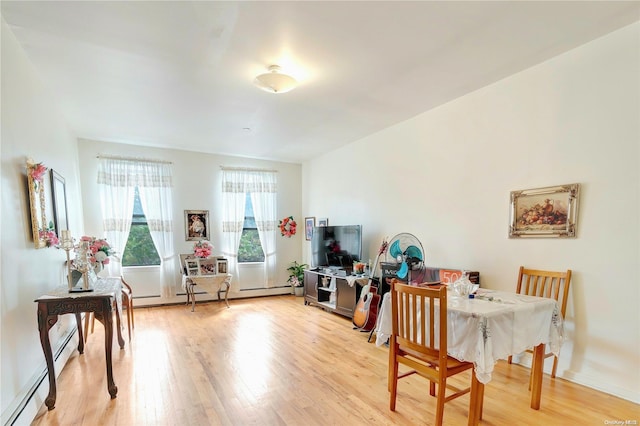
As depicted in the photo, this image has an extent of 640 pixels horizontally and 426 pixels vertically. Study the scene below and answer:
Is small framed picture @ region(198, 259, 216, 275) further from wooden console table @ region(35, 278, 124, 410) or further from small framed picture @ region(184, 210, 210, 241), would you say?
wooden console table @ region(35, 278, 124, 410)

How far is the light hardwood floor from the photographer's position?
6.84ft

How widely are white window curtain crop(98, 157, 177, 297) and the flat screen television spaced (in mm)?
2549

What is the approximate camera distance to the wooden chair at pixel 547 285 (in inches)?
97.2

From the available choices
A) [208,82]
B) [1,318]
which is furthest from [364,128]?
[1,318]

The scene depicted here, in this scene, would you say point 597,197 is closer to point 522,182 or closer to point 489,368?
point 522,182

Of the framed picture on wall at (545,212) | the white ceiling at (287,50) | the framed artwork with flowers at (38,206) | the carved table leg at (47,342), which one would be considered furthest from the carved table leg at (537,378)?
the framed artwork with flowers at (38,206)

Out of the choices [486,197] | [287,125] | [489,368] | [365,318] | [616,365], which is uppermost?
[287,125]

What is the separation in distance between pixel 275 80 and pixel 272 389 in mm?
2609

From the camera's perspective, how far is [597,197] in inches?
93.4

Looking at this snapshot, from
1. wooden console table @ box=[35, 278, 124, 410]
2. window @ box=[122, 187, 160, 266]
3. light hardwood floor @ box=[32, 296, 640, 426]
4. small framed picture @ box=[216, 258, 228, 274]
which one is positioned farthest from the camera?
small framed picture @ box=[216, 258, 228, 274]

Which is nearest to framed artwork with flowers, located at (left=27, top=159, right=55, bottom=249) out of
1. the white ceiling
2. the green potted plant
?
the white ceiling

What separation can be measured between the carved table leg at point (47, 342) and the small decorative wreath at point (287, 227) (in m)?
4.24

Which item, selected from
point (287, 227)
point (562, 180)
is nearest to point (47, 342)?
point (562, 180)

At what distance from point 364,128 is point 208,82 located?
2.29 meters
